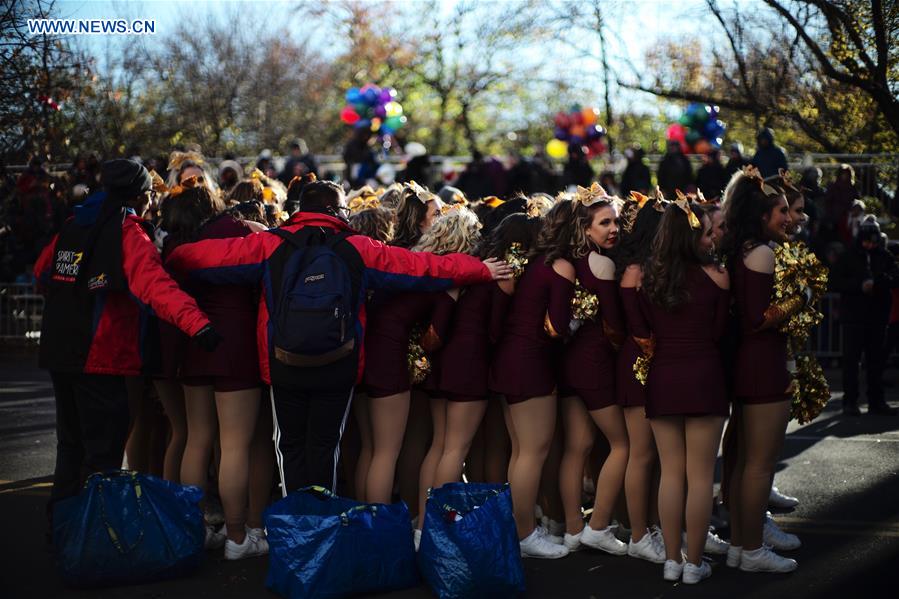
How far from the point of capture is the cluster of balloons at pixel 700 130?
17359 millimetres

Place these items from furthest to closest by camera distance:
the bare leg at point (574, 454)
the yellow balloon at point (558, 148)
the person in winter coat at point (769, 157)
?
the yellow balloon at point (558, 148), the person in winter coat at point (769, 157), the bare leg at point (574, 454)

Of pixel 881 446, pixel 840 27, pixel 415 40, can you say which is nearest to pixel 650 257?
pixel 881 446

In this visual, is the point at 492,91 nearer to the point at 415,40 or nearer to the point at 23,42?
the point at 415,40

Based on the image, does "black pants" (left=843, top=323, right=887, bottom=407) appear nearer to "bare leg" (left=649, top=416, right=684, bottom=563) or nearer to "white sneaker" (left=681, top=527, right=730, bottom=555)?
"white sneaker" (left=681, top=527, right=730, bottom=555)

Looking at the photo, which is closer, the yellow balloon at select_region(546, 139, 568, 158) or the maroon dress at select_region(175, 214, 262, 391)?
the maroon dress at select_region(175, 214, 262, 391)

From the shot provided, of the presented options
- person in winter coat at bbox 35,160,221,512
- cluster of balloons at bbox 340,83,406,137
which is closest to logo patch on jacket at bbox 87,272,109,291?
person in winter coat at bbox 35,160,221,512

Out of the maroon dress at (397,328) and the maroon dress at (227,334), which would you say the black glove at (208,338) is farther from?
the maroon dress at (397,328)

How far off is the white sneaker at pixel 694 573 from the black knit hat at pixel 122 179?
135 inches

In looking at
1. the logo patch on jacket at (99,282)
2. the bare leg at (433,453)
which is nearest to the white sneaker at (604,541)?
the bare leg at (433,453)

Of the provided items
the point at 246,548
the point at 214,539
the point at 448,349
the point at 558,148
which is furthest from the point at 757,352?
the point at 558,148

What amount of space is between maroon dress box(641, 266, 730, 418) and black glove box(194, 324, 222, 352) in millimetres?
2130

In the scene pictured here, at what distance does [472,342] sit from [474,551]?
4.25 ft

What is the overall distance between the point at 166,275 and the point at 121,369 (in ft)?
1.81

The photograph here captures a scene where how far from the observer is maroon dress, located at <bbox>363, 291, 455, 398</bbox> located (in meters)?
6.08
